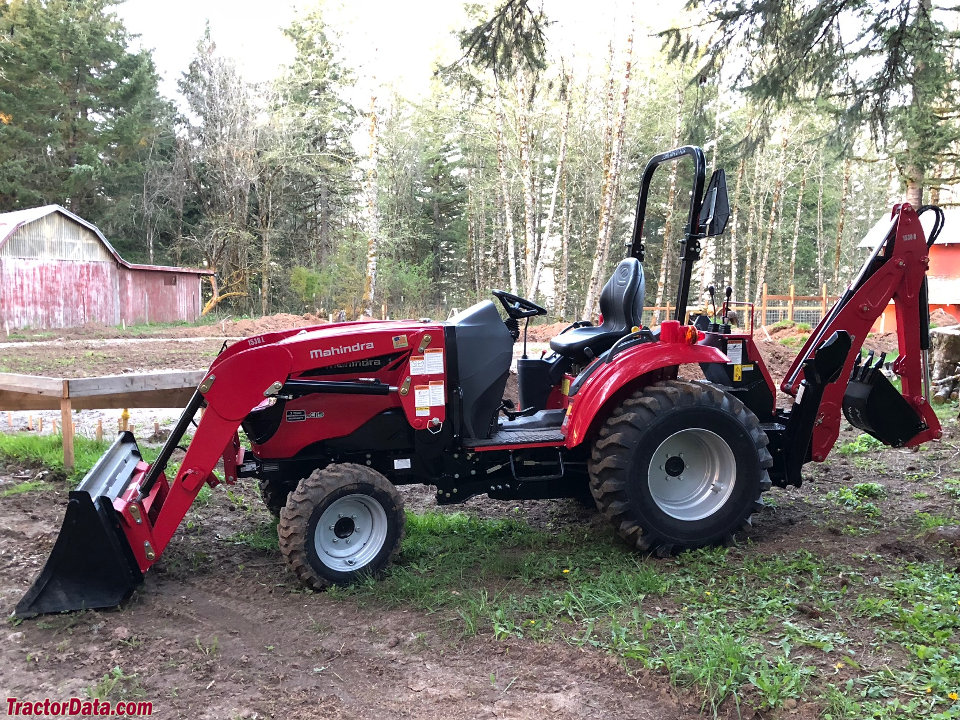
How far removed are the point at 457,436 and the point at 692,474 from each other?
1.49m

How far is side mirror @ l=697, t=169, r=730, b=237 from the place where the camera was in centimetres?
441

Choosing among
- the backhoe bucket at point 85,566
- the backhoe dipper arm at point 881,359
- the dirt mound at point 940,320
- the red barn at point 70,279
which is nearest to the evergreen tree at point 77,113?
the red barn at point 70,279

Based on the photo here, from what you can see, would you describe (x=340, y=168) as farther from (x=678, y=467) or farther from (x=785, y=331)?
(x=678, y=467)

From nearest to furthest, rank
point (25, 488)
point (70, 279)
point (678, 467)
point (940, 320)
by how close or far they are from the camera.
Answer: point (678, 467) < point (25, 488) < point (940, 320) < point (70, 279)

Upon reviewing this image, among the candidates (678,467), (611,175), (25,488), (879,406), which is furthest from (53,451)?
(611,175)

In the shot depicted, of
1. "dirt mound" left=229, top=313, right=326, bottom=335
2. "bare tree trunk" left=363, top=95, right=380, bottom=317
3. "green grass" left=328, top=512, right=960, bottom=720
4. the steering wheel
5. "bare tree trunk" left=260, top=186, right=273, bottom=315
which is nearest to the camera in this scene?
"green grass" left=328, top=512, right=960, bottom=720

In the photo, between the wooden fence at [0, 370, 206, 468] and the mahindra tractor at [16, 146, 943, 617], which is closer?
the mahindra tractor at [16, 146, 943, 617]

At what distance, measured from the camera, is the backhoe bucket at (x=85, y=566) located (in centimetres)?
382

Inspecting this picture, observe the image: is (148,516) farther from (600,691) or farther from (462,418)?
(600,691)

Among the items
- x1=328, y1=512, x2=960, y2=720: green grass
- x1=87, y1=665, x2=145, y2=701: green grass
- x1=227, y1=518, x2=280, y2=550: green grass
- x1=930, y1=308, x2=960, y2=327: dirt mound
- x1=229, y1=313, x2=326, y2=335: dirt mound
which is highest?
x1=930, y1=308, x2=960, y2=327: dirt mound

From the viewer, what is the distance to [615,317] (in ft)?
17.4

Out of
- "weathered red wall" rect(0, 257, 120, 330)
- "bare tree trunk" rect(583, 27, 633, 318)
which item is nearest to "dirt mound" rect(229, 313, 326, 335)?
"weathered red wall" rect(0, 257, 120, 330)

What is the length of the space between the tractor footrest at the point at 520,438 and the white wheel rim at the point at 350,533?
0.67 meters

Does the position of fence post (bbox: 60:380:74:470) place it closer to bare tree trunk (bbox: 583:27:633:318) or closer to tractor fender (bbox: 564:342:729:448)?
tractor fender (bbox: 564:342:729:448)
